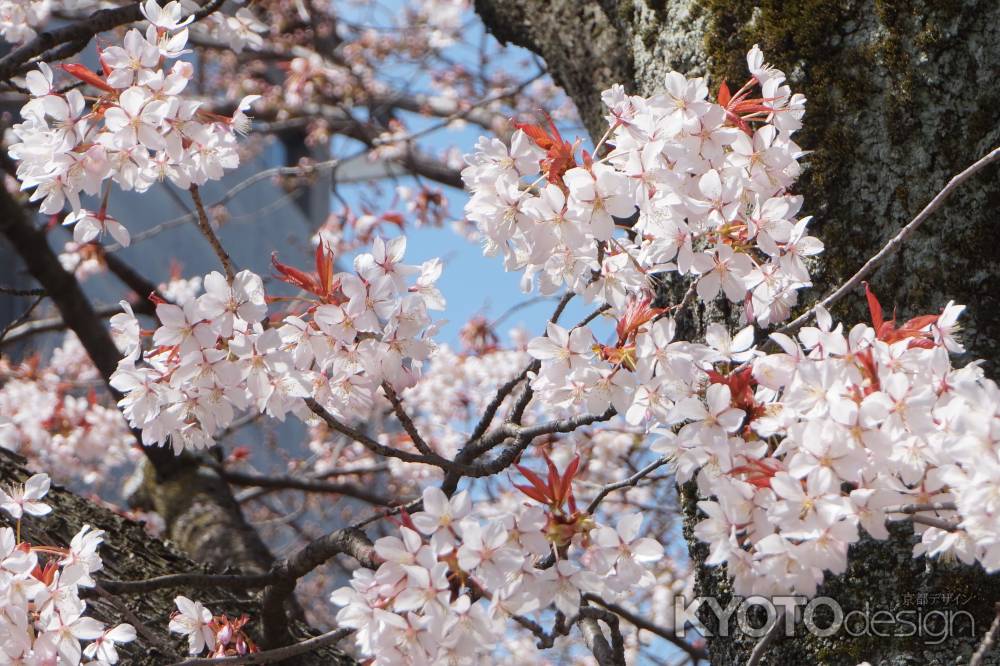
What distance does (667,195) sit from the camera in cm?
130

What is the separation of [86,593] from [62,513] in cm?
35

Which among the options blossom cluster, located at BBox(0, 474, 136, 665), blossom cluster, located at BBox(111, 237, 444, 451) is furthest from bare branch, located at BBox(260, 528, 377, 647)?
blossom cluster, located at BBox(0, 474, 136, 665)

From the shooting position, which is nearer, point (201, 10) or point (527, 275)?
point (527, 275)

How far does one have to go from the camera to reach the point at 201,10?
2012 mm

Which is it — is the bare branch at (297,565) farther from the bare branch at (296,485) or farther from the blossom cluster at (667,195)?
the bare branch at (296,485)

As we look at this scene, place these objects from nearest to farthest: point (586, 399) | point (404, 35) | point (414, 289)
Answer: point (586, 399) → point (414, 289) → point (404, 35)

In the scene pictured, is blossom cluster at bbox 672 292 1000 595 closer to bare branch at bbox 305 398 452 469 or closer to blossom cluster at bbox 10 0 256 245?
bare branch at bbox 305 398 452 469

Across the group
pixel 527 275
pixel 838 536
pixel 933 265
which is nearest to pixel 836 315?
pixel 933 265

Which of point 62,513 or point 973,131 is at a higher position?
point 62,513

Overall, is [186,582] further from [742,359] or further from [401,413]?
[742,359]

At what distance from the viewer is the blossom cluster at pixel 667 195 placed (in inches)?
51.1

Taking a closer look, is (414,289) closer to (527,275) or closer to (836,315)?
(527,275)

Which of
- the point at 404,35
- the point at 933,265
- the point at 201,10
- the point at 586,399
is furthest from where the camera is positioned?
the point at 404,35

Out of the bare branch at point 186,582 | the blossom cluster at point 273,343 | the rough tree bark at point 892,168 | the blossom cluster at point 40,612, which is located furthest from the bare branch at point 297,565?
the rough tree bark at point 892,168
